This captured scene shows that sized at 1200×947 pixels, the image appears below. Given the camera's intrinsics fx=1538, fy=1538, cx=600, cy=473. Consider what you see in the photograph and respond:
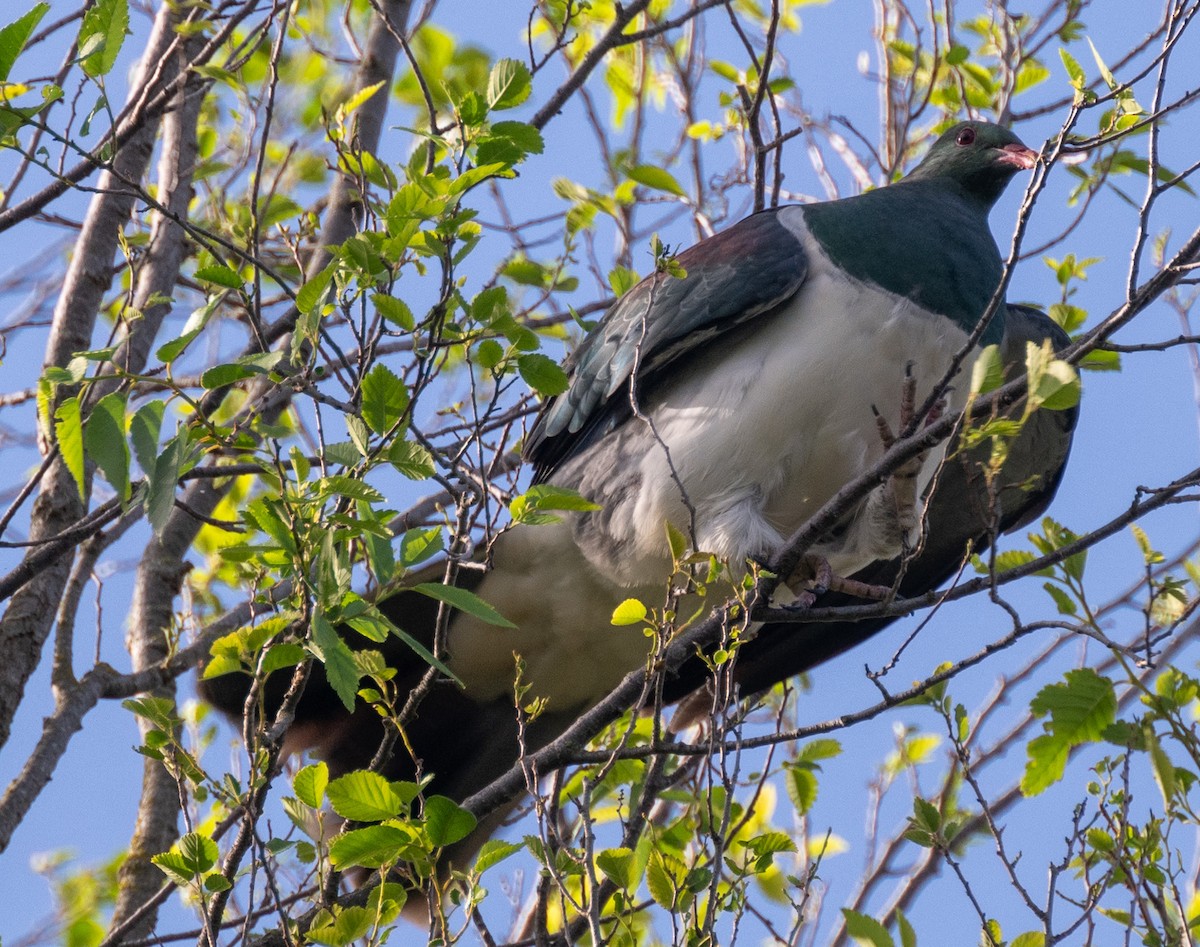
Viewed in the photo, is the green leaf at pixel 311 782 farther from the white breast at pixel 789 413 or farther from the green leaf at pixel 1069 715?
the green leaf at pixel 1069 715

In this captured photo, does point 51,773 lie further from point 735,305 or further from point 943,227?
point 943,227

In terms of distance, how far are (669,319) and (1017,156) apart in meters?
1.30

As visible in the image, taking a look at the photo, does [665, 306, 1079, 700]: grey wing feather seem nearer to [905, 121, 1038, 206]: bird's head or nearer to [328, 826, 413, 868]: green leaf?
[905, 121, 1038, 206]: bird's head

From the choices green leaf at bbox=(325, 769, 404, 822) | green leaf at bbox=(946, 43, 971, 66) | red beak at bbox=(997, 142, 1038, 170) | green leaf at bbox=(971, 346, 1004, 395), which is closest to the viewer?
green leaf at bbox=(971, 346, 1004, 395)

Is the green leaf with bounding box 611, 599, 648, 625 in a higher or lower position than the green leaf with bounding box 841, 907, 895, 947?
higher

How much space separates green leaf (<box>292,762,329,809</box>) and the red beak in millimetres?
2816

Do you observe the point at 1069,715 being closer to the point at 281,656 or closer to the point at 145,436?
the point at 281,656

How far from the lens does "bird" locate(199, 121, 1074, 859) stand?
3.67 metres

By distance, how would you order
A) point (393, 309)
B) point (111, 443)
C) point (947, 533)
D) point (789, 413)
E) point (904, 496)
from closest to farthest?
point (111, 443), point (393, 309), point (904, 496), point (789, 413), point (947, 533)

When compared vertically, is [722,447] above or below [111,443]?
above

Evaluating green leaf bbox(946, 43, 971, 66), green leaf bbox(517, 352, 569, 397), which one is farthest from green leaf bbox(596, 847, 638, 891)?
green leaf bbox(946, 43, 971, 66)

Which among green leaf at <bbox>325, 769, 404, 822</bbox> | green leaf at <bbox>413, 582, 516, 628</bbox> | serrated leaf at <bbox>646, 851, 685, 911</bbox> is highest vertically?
green leaf at <bbox>413, 582, 516, 628</bbox>

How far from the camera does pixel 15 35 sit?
274 cm

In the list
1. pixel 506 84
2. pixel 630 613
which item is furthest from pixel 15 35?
pixel 630 613
